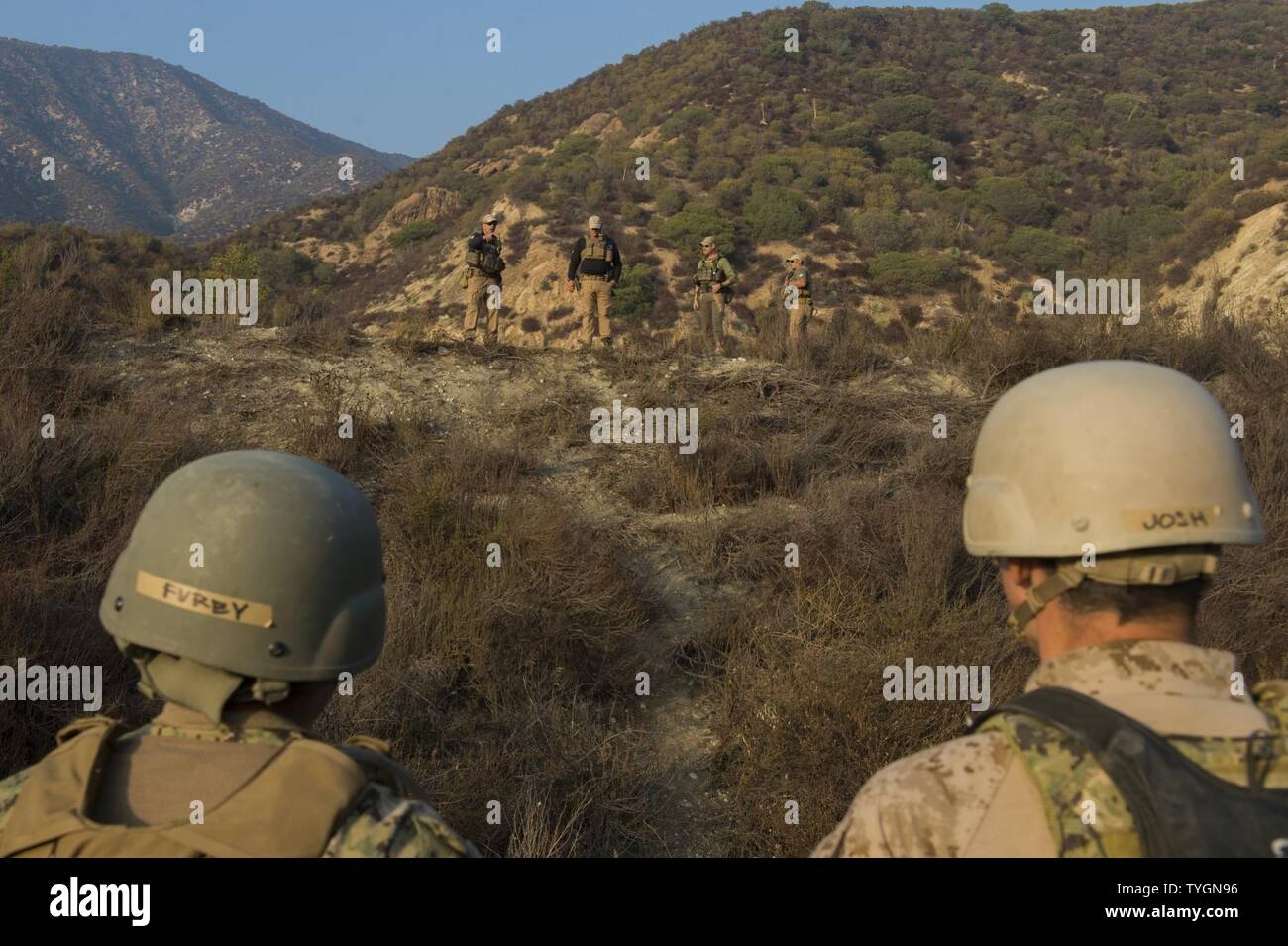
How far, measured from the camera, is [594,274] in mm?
12922

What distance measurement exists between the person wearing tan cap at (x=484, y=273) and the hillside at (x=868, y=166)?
496 inches

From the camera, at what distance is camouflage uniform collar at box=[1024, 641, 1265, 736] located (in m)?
1.43

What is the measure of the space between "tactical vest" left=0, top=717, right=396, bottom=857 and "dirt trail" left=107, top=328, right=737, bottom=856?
374 cm

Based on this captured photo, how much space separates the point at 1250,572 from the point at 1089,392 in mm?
5214

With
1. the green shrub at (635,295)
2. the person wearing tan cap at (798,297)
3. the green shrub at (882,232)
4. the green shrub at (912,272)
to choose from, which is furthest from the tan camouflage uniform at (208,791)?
the green shrub at (882,232)

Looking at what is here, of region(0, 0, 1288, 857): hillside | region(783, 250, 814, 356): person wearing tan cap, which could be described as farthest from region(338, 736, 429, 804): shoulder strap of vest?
region(783, 250, 814, 356): person wearing tan cap

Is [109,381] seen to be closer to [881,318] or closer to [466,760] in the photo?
[466,760]

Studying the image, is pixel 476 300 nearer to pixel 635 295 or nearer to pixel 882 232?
pixel 635 295

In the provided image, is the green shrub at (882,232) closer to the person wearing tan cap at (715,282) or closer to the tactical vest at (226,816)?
the person wearing tan cap at (715,282)

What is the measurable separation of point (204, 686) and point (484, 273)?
38.0ft

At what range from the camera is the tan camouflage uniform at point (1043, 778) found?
1.32 meters

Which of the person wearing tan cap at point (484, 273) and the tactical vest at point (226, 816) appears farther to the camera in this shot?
the person wearing tan cap at point (484, 273)

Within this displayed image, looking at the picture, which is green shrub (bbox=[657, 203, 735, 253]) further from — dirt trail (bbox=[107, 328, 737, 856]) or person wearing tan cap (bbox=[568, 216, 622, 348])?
dirt trail (bbox=[107, 328, 737, 856])

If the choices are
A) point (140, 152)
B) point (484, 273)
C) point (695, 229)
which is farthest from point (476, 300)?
point (140, 152)
